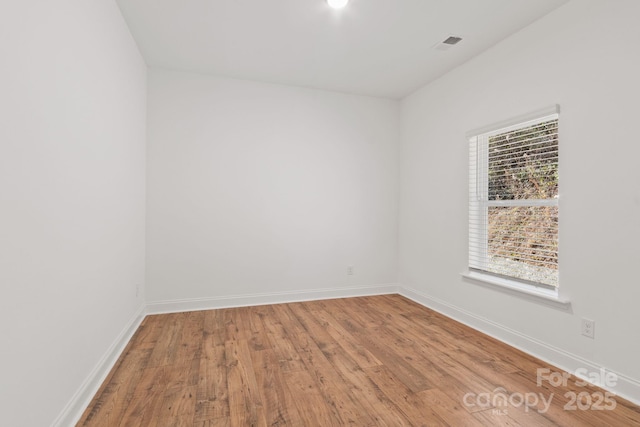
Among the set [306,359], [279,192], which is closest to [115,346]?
[306,359]

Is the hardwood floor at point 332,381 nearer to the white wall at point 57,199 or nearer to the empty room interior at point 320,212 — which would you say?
the empty room interior at point 320,212

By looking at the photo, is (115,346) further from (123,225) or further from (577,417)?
(577,417)

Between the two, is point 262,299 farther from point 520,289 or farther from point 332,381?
point 520,289

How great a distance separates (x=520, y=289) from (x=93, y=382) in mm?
3074

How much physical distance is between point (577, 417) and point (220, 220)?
3324mm

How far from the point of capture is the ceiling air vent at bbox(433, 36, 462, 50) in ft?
Result: 9.26

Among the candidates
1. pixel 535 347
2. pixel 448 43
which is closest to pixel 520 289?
pixel 535 347

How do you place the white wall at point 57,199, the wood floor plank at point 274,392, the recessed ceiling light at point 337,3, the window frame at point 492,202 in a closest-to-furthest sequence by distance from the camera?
the white wall at point 57,199, the wood floor plank at point 274,392, the recessed ceiling light at point 337,3, the window frame at point 492,202

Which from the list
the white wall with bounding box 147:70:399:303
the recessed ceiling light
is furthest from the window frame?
the recessed ceiling light

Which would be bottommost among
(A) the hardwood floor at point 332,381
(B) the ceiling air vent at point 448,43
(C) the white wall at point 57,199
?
(A) the hardwood floor at point 332,381

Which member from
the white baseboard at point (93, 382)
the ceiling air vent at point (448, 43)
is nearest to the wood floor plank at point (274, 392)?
the white baseboard at point (93, 382)

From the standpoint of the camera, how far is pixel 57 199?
4.99 ft

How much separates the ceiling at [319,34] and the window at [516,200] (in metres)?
0.83

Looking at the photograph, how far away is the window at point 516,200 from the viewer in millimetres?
2521
